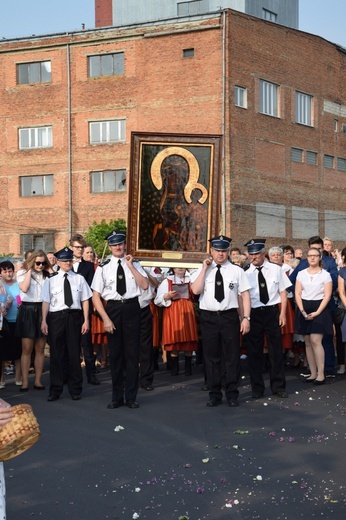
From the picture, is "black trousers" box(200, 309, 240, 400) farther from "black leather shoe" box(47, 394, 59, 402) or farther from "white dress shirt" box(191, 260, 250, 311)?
"black leather shoe" box(47, 394, 59, 402)

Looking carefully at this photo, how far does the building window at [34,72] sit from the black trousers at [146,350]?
34.1 metres

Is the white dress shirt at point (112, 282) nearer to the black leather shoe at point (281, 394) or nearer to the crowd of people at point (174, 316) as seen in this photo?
the crowd of people at point (174, 316)

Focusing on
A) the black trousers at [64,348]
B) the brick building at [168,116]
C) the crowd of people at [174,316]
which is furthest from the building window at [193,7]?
the black trousers at [64,348]

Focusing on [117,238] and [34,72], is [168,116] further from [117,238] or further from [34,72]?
[117,238]

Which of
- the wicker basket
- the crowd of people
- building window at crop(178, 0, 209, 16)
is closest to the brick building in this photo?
building window at crop(178, 0, 209, 16)

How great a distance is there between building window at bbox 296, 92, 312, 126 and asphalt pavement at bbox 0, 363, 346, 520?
35.9 meters

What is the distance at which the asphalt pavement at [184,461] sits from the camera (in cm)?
607

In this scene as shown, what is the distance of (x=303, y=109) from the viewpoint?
45.7 metres

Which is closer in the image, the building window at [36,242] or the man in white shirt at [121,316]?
the man in white shirt at [121,316]

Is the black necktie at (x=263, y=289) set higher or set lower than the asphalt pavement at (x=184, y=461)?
higher

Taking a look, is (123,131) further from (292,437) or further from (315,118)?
(292,437)

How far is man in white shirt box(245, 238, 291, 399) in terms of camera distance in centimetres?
1125

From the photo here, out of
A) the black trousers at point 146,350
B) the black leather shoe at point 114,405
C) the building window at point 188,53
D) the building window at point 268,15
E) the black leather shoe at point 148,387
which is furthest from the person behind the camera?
the building window at point 268,15

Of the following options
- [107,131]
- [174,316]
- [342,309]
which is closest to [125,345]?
[174,316]
